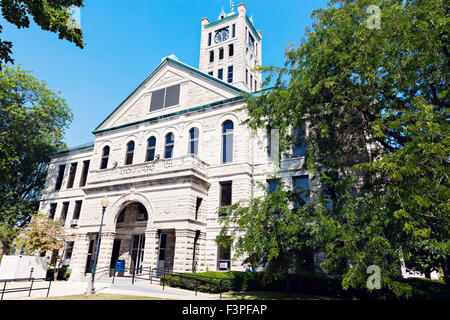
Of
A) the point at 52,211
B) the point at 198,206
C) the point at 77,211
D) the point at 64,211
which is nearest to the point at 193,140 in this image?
the point at 198,206

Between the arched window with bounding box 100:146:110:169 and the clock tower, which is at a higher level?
the clock tower

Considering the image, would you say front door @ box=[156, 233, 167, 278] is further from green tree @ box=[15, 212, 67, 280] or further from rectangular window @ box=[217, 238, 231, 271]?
green tree @ box=[15, 212, 67, 280]

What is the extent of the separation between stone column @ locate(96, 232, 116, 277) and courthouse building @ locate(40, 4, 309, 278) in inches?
2.8

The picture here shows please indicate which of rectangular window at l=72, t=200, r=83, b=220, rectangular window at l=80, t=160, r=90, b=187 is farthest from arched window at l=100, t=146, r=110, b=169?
rectangular window at l=72, t=200, r=83, b=220

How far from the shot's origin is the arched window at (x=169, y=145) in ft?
85.0

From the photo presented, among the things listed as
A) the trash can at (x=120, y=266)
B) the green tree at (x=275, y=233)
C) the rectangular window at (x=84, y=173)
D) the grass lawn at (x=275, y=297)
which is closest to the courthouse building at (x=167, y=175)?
the rectangular window at (x=84, y=173)

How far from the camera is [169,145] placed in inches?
1027

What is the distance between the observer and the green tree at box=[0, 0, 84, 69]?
392 inches

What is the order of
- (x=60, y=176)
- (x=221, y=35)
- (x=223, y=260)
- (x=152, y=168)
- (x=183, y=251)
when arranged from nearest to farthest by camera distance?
(x=183, y=251), (x=223, y=260), (x=152, y=168), (x=60, y=176), (x=221, y=35)

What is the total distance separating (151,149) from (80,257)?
1025 cm

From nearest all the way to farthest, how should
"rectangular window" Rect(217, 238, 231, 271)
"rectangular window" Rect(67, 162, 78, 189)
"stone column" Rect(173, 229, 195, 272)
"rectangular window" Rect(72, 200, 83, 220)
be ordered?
"stone column" Rect(173, 229, 195, 272) → "rectangular window" Rect(217, 238, 231, 271) → "rectangular window" Rect(72, 200, 83, 220) → "rectangular window" Rect(67, 162, 78, 189)

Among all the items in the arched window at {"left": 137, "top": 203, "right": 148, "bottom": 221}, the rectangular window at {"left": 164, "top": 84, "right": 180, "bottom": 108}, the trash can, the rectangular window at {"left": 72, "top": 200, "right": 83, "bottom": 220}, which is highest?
the rectangular window at {"left": 164, "top": 84, "right": 180, "bottom": 108}

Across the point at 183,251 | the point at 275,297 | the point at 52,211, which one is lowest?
the point at 275,297

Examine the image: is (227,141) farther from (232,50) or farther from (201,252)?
(232,50)
